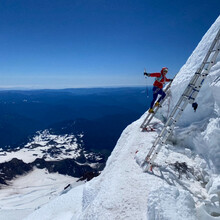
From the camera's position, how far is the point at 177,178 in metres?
7.05

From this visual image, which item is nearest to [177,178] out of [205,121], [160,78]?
[205,121]

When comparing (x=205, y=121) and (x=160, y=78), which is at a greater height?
(x=160, y=78)

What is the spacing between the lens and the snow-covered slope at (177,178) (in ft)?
16.4

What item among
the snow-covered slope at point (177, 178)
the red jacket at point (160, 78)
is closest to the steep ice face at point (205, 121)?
the snow-covered slope at point (177, 178)

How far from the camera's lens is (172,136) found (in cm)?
1003

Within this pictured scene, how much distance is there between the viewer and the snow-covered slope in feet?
16.4

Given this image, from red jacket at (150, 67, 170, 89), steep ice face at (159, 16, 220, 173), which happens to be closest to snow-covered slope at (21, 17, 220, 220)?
steep ice face at (159, 16, 220, 173)

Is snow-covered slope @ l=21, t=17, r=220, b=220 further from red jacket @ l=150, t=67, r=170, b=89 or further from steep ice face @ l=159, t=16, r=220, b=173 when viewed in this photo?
red jacket @ l=150, t=67, r=170, b=89

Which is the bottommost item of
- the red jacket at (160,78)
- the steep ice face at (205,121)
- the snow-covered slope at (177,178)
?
the snow-covered slope at (177,178)

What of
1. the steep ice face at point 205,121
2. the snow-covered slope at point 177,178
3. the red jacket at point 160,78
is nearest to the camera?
the snow-covered slope at point 177,178

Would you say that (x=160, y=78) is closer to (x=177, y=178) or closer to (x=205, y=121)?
(x=205, y=121)

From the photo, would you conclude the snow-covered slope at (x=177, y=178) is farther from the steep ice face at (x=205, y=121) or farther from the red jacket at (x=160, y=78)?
the red jacket at (x=160, y=78)

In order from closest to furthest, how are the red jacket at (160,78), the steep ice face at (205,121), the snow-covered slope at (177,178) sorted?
1. the snow-covered slope at (177,178)
2. the steep ice face at (205,121)
3. the red jacket at (160,78)

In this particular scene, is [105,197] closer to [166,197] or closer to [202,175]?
[166,197]
